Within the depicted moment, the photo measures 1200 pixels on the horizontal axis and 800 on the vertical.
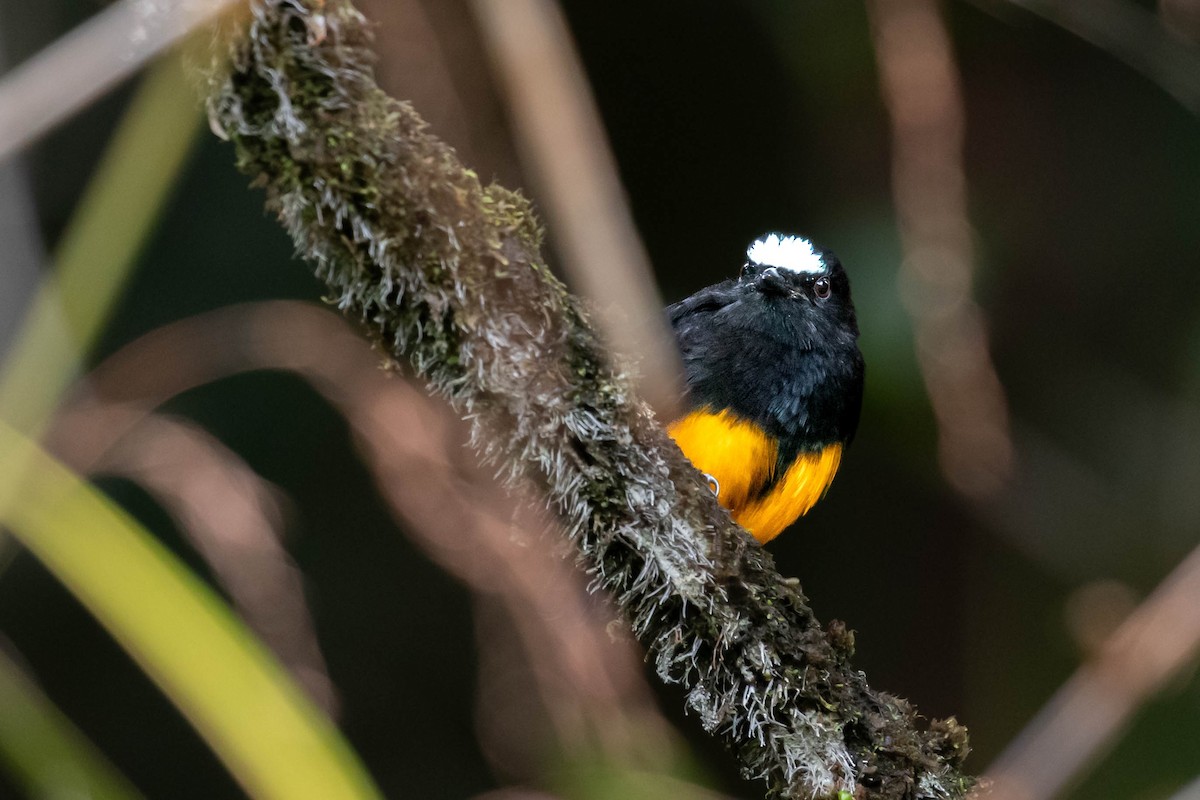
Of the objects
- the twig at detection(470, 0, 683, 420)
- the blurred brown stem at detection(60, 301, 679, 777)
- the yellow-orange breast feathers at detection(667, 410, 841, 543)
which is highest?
the yellow-orange breast feathers at detection(667, 410, 841, 543)

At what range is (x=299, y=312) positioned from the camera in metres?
2.61

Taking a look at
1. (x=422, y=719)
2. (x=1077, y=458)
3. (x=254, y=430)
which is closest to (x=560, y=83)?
(x=254, y=430)

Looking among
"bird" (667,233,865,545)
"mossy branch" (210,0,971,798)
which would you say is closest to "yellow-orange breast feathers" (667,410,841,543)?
"bird" (667,233,865,545)

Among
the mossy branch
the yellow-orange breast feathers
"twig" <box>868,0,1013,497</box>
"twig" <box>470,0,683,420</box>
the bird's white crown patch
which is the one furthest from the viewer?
the bird's white crown patch

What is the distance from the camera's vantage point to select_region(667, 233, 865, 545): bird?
2566mm

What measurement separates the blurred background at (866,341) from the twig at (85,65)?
1468mm

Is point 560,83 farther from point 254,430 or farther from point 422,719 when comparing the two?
point 422,719

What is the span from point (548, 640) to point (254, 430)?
1835 mm

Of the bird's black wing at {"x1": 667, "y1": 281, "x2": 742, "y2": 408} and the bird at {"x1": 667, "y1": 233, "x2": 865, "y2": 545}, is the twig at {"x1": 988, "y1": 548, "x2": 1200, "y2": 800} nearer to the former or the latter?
the bird at {"x1": 667, "y1": 233, "x2": 865, "y2": 545}

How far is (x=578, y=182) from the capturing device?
56.3 inches

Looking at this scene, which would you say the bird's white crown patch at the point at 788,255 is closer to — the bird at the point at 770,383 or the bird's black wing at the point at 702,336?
the bird at the point at 770,383

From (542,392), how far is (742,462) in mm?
1237

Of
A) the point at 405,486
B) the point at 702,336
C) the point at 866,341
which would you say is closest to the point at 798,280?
the point at 702,336

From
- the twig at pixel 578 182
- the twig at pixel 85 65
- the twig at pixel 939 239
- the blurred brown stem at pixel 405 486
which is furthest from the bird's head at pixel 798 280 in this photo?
the twig at pixel 85 65
